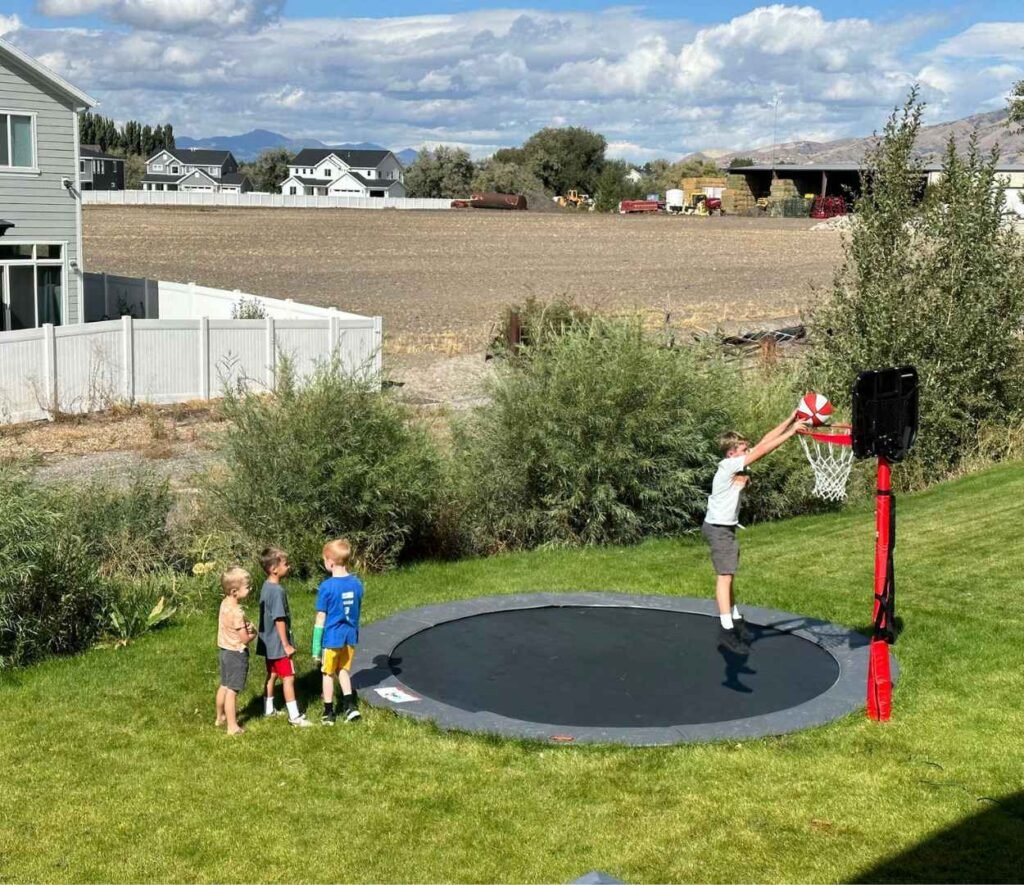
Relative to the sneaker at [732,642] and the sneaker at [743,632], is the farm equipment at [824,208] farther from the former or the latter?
the sneaker at [732,642]

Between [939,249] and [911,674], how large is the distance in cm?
1106

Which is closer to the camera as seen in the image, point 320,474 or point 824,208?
point 320,474

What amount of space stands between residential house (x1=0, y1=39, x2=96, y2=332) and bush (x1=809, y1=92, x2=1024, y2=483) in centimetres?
1817

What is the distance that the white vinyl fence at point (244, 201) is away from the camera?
8456cm

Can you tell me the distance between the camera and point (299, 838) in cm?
716

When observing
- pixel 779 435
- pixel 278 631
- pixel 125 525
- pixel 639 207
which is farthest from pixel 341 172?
pixel 278 631

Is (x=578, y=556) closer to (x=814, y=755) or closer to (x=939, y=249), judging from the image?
(x=814, y=755)

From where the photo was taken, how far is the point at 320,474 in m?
13.8

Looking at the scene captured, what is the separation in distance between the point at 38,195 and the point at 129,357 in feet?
22.8

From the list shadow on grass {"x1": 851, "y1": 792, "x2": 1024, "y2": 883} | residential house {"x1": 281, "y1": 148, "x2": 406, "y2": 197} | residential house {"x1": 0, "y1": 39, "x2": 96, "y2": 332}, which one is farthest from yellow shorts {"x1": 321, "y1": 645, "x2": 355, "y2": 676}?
residential house {"x1": 281, "y1": 148, "x2": 406, "y2": 197}

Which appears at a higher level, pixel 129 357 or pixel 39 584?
pixel 129 357

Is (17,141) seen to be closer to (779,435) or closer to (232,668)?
(232,668)

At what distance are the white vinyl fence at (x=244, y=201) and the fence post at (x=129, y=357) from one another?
59.9 meters

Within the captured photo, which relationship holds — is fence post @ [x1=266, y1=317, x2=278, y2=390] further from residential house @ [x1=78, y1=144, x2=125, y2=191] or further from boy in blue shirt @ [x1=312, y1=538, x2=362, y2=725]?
residential house @ [x1=78, y1=144, x2=125, y2=191]
